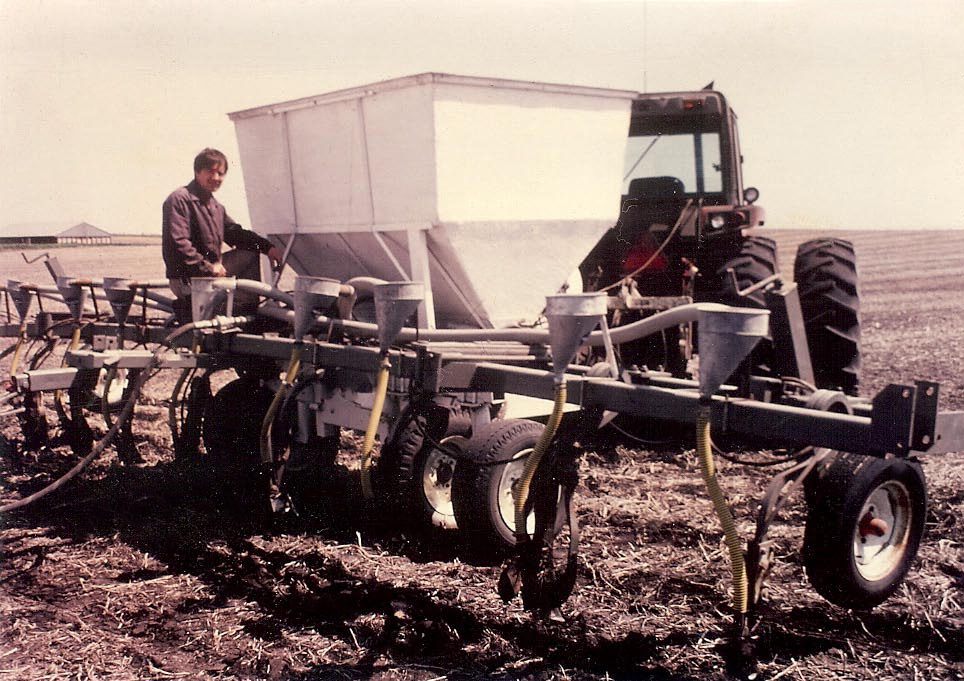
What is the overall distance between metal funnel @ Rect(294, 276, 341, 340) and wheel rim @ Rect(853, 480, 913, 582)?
2.51 meters

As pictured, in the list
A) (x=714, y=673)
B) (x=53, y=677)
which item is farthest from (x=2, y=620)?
(x=714, y=673)

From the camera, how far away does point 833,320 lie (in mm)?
5758

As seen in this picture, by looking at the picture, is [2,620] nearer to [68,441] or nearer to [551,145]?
[68,441]

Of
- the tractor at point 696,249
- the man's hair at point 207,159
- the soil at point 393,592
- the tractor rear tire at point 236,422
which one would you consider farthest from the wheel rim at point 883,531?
the man's hair at point 207,159

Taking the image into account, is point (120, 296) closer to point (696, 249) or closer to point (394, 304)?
point (394, 304)


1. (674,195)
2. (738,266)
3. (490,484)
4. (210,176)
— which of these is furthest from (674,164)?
(490,484)

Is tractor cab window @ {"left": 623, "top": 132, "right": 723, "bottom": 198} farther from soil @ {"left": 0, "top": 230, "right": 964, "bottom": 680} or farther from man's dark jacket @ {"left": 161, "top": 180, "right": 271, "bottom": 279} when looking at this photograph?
man's dark jacket @ {"left": 161, "top": 180, "right": 271, "bottom": 279}

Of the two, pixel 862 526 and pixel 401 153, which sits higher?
pixel 401 153

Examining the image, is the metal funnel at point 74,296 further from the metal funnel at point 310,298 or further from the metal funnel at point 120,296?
the metal funnel at point 310,298

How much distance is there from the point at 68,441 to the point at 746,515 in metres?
4.58

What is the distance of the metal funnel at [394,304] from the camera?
12.8ft

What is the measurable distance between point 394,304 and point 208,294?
147 centimetres

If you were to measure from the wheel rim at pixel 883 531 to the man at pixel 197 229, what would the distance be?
390cm

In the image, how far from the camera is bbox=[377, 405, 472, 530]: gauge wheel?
14.6 feet
